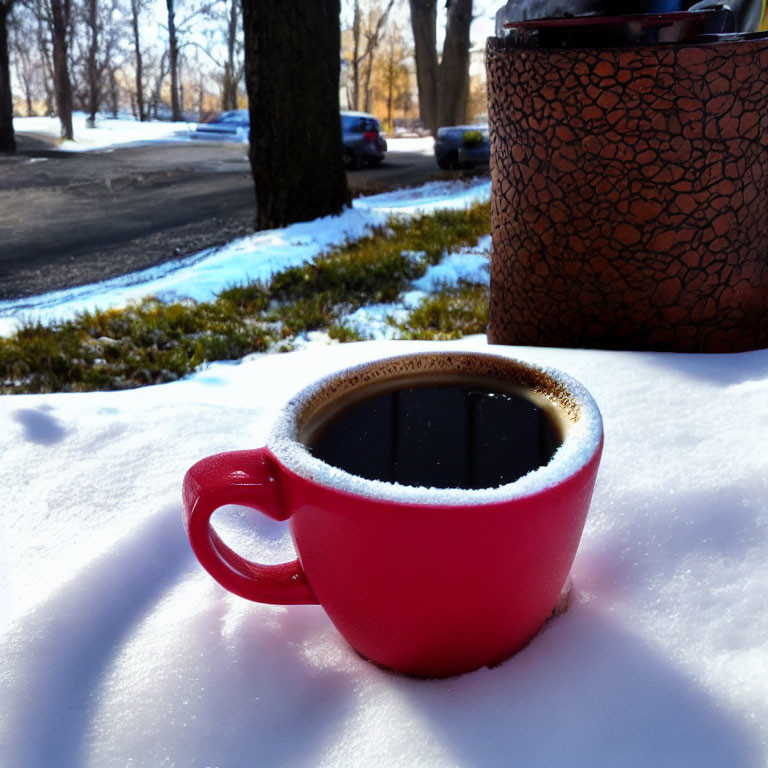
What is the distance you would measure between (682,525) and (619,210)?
58cm

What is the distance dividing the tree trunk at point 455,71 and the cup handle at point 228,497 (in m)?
13.2

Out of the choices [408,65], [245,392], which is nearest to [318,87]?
[245,392]

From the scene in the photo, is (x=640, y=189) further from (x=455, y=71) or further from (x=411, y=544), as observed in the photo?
(x=455, y=71)

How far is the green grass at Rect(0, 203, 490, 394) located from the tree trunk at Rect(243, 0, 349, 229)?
1.40 metres

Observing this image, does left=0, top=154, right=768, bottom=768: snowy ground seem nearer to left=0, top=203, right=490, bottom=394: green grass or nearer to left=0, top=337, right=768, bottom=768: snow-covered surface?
left=0, top=337, right=768, bottom=768: snow-covered surface

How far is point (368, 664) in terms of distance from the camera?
0.60 meters

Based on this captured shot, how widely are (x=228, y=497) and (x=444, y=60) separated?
1413 cm

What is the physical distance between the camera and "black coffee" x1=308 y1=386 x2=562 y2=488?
55 cm

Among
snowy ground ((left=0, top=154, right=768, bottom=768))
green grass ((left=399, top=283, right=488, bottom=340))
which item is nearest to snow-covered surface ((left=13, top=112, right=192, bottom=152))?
green grass ((left=399, top=283, right=488, bottom=340))

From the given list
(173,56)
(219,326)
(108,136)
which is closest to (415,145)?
(108,136)

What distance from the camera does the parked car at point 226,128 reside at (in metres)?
14.9

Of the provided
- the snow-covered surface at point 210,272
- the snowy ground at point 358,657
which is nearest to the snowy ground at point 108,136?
the snow-covered surface at point 210,272

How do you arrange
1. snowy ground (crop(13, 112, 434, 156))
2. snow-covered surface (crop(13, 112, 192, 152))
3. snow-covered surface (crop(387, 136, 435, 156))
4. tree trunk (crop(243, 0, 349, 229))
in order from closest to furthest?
1. tree trunk (crop(243, 0, 349, 229))
2. snow-covered surface (crop(13, 112, 192, 152))
3. snowy ground (crop(13, 112, 434, 156))
4. snow-covered surface (crop(387, 136, 435, 156))

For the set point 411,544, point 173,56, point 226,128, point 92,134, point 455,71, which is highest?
point 173,56
